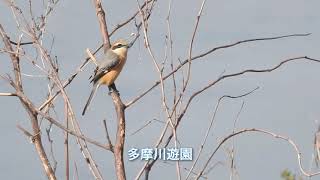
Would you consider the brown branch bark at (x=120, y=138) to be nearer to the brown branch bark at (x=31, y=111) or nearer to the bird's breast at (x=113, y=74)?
the brown branch bark at (x=31, y=111)

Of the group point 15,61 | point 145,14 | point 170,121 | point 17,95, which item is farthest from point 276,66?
point 15,61

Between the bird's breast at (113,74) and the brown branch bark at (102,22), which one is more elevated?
the bird's breast at (113,74)

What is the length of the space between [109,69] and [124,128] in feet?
8.42

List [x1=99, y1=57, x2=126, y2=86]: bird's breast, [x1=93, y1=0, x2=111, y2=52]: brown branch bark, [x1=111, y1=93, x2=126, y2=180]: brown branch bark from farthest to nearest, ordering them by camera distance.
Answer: [x1=99, y1=57, x2=126, y2=86]: bird's breast → [x1=93, y1=0, x2=111, y2=52]: brown branch bark → [x1=111, y1=93, x2=126, y2=180]: brown branch bark

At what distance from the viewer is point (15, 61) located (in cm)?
350

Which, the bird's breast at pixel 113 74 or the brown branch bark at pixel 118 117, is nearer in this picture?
the brown branch bark at pixel 118 117

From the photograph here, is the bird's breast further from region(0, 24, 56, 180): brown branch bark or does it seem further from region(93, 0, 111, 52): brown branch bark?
region(93, 0, 111, 52): brown branch bark

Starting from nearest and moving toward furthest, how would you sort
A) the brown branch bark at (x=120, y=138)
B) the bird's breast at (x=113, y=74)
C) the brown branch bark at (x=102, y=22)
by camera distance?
the brown branch bark at (x=120, y=138) < the brown branch bark at (x=102, y=22) < the bird's breast at (x=113, y=74)

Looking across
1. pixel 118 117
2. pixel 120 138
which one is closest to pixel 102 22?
pixel 118 117

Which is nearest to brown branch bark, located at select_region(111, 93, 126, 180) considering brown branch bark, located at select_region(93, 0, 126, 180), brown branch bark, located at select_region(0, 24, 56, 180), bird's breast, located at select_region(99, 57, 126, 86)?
brown branch bark, located at select_region(93, 0, 126, 180)

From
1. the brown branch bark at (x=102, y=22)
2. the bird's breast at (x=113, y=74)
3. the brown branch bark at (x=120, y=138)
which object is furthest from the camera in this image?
the bird's breast at (x=113, y=74)

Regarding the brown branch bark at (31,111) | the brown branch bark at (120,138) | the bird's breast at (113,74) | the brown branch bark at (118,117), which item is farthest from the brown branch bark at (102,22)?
the bird's breast at (113,74)

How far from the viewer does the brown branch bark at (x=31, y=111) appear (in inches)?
122

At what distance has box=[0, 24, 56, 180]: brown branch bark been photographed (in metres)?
3.11
